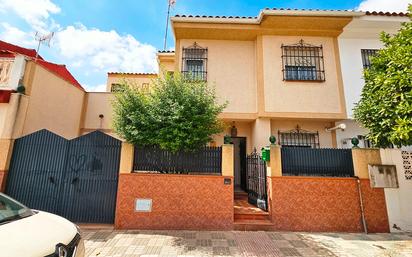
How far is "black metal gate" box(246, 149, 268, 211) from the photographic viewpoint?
20.8 ft

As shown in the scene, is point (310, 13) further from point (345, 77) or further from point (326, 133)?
point (326, 133)

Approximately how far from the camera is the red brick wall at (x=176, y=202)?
18.1 feet

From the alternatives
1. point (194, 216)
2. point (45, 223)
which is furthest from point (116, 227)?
point (45, 223)

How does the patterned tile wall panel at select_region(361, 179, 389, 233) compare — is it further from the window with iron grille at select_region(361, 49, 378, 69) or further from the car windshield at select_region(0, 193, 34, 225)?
the car windshield at select_region(0, 193, 34, 225)

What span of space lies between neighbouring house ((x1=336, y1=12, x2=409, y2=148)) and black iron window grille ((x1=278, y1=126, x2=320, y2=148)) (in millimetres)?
984

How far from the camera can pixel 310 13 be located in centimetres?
789

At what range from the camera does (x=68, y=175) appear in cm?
578

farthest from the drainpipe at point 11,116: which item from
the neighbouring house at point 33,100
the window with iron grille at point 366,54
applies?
the window with iron grille at point 366,54

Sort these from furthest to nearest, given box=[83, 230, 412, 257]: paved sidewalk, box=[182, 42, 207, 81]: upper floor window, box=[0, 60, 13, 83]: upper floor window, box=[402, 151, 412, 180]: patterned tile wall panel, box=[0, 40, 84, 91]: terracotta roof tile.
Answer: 1. box=[0, 40, 84, 91]: terracotta roof tile
2. box=[182, 42, 207, 81]: upper floor window
3. box=[0, 60, 13, 83]: upper floor window
4. box=[402, 151, 412, 180]: patterned tile wall panel
5. box=[83, 230, 412, 257]: paved sidewalk

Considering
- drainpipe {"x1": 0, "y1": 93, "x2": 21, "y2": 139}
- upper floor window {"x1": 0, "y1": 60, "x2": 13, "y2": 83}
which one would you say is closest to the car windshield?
drainpipe {"x1": 0, "y1": 93, "x2": 21, "y2": 139}

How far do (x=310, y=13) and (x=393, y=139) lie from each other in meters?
5.69

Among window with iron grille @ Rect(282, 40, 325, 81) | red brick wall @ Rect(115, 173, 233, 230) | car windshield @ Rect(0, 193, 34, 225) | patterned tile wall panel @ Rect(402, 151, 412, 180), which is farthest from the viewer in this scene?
window with iron grille @ Rect(282, 40, 325, 81)

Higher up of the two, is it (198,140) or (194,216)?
(198,140)

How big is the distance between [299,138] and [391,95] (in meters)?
3.77
